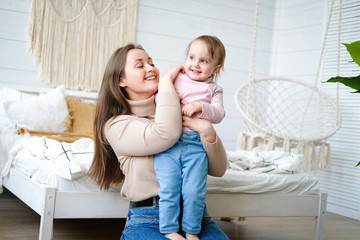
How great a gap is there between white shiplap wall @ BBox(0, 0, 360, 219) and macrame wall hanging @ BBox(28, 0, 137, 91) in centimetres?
11

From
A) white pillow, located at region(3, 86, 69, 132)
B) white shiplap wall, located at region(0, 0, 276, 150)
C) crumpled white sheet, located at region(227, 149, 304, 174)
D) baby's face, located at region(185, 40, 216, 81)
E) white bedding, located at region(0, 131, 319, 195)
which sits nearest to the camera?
baby's face, located at region(185, 40, 216, 81)

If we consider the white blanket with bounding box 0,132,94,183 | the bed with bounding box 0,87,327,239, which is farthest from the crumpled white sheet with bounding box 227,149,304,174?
the white blanket with bounding box 0,132,94,183

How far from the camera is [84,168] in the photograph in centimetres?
185

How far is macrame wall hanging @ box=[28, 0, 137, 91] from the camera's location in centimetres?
365

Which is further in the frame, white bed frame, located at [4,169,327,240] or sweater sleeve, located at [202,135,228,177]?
white bed frame, located at [4,169,327,240]

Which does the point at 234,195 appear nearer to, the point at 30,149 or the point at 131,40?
the point at 30,149

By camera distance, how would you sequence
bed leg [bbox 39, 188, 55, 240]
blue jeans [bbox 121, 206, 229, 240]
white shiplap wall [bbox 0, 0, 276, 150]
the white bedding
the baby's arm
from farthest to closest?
white shiplap wall [bbox 0, 0, 276, 150], the white bedding, bed leg [bbox 39, 188, 55, 240], the baby's arm, blue jeans [bbox 121, 206, 229, 240]

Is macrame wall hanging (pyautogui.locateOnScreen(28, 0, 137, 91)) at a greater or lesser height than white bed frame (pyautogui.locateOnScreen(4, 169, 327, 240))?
greater

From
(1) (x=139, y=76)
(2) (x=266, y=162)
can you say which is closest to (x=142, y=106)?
(1) (x=139, y=76)

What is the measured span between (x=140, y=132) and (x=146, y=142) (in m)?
0.04

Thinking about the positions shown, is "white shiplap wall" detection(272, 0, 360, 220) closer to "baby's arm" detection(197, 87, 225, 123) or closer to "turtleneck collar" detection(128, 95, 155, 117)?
"baby's arm" detection(197, 87, 225, 123)

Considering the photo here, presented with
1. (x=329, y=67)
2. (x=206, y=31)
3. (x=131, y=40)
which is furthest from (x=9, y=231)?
(x=329, y=67)

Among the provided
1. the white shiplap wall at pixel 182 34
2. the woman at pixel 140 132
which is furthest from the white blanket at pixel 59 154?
the white shiplap wall at pixel 182 34

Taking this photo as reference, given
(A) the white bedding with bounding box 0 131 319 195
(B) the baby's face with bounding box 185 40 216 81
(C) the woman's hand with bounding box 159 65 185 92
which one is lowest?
(A) the white bedding with bounding box 0 131 319 195
